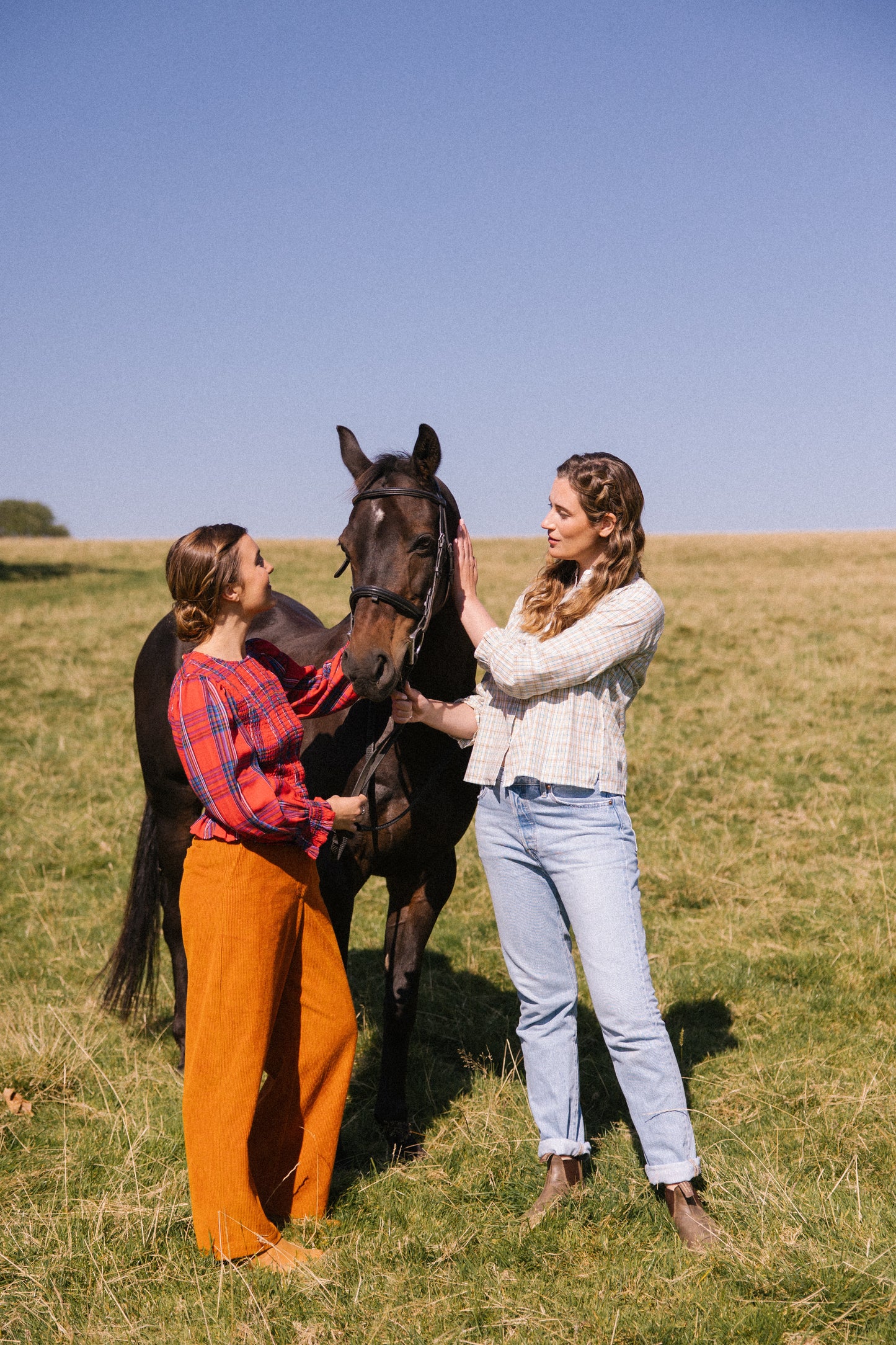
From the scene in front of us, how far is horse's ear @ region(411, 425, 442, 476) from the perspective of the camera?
3.37m

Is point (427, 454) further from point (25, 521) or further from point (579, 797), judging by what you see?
point (25, 521)

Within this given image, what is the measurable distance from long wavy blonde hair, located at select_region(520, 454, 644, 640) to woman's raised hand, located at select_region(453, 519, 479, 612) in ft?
0.77

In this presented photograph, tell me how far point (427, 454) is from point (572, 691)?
0.98 m

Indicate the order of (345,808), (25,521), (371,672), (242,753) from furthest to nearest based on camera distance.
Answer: (25,521), (345,808), (371,672), (242,753)

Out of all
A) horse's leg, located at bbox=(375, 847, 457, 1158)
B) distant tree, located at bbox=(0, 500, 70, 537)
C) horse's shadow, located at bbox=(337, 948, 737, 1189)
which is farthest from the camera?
distant tree, located at bbox=(0, 500, 70, 537)

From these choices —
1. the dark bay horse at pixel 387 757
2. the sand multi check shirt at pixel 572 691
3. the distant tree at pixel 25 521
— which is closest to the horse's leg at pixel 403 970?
the dark bay horse at pixel 387 757

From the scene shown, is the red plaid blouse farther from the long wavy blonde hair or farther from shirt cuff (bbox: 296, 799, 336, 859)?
the long wavy blonde hair

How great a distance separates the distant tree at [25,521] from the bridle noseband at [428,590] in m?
64.5

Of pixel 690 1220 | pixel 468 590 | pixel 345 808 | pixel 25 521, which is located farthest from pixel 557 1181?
pixel 25 521

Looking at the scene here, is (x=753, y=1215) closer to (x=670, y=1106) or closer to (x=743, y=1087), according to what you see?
(x=670, y=1106)

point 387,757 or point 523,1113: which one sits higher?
point 387,757

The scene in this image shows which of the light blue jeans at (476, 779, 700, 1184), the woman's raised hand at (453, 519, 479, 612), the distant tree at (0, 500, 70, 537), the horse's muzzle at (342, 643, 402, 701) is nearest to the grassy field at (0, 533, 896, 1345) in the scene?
the light blue jeans at (476, 779, 700, 1184)

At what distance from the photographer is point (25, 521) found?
204ft

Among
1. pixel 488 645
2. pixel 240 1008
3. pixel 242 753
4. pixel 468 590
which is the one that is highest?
pixel 468 590
